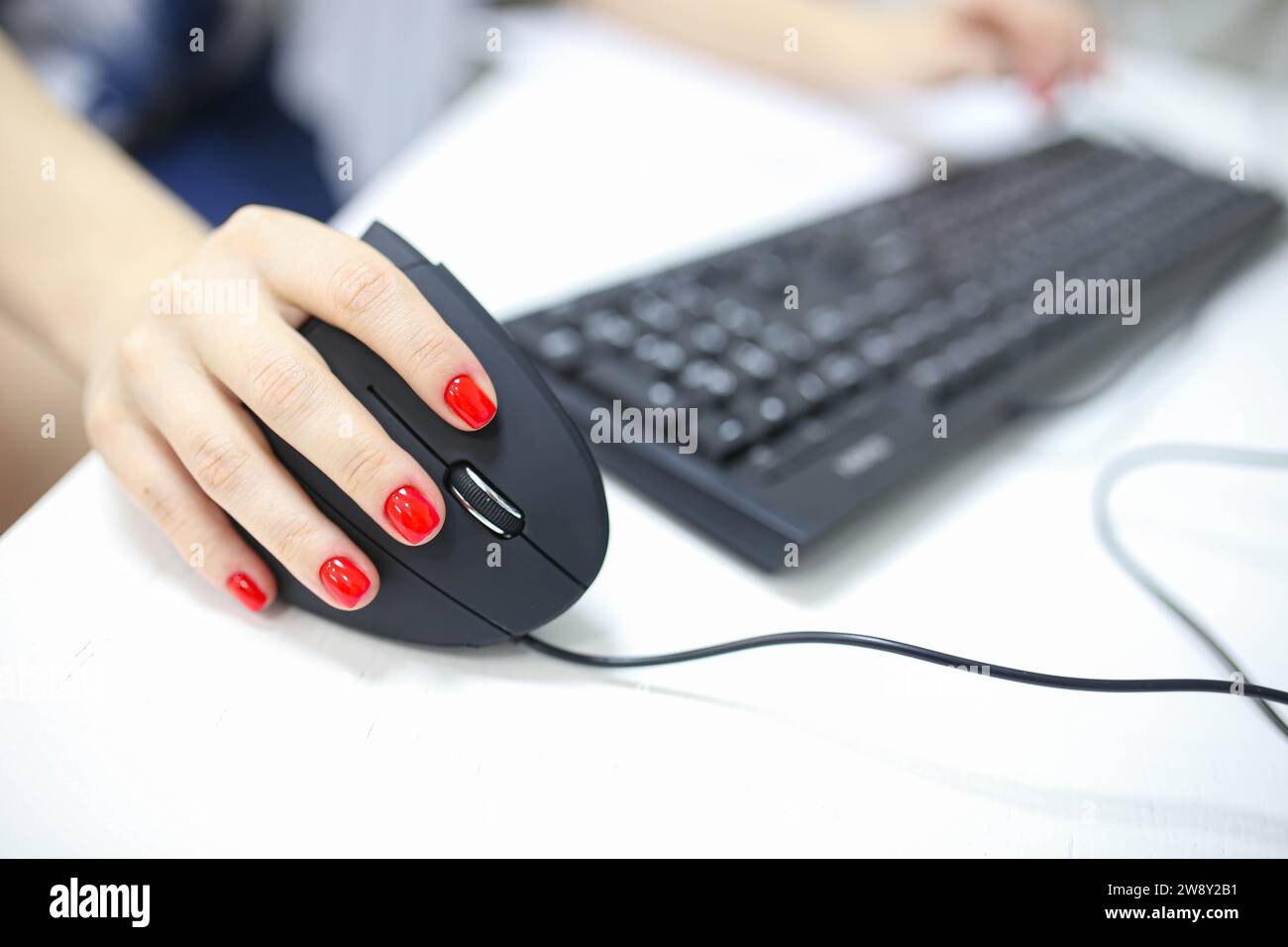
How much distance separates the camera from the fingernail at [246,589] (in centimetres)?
31

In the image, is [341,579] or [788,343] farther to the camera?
[788,343]

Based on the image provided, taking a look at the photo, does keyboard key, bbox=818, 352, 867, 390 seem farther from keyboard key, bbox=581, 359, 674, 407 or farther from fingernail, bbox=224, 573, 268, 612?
fingernail, bbox=224, 573, 268, 612

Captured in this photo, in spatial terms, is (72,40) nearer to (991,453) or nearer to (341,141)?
(341,141)

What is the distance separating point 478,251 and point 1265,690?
444 millimetres

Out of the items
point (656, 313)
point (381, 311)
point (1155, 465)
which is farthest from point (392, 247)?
point (1155, 465)

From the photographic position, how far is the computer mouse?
280 millimetres

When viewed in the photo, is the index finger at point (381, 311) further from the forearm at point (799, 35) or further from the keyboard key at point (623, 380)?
the forearm at point (799, 35)

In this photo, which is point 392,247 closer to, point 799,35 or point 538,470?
point 538,470

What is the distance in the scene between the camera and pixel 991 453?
430 mm

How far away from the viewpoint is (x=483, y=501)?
0.92 feet

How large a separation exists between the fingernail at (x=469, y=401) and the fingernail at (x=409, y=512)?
0.09 feet

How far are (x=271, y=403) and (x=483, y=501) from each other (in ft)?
0.24
